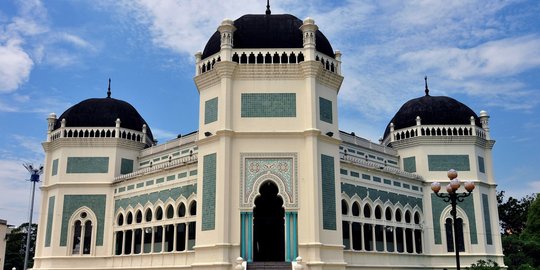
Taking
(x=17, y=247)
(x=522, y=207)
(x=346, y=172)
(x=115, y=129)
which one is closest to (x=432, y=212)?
(x=346, y=172)

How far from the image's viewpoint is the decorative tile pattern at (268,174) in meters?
22.7

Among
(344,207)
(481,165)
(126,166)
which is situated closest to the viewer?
(344,207)

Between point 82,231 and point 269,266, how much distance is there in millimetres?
14383

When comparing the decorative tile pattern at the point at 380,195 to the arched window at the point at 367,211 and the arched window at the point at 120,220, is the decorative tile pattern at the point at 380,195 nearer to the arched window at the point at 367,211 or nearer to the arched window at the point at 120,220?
the arched window at the point at 367,211

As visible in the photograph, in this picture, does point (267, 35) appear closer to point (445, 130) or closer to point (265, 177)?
point (265, 177)

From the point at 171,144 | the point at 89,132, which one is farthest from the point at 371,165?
the point at 89,132

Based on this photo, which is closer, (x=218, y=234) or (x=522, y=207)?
(x=218, y=234)

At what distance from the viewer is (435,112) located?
109 feet

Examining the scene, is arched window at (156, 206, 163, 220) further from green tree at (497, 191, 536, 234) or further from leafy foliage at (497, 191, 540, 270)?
green tree at (497, 191, 536, 234)

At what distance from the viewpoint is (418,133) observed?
107 feet

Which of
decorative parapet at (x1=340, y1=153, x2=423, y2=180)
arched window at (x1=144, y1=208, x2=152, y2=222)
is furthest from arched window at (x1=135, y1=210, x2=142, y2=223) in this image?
decorative parapet at (x1=340, y1=153, x2=423, y2=180)

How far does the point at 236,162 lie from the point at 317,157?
355 centimetres

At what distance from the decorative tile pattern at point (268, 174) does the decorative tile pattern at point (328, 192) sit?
4.27 feet

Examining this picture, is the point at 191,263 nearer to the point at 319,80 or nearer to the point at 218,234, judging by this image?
the point at 218,234
